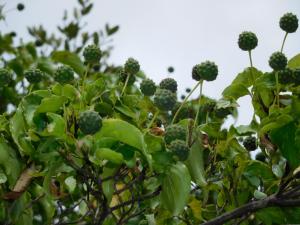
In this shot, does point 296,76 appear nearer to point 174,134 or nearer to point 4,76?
point 174,134

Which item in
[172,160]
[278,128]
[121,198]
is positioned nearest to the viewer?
[172,160]

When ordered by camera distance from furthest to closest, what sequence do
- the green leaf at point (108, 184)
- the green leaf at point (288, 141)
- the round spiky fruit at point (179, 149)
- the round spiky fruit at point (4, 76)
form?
the round spiky fruit at point (4, 76) < the green leaf at point (288, 141) < the green leaf at point (108, 184) < the round spiky fruit at point (179, 149)

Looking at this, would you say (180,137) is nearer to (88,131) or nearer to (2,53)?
(88,131)

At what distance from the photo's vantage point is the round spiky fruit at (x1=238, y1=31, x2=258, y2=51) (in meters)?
2.56

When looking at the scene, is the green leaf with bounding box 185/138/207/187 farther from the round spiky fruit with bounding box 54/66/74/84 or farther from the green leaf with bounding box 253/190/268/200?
the round spiky fruit with bounding box 54/66/74/84

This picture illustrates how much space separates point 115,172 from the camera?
2.06 meters

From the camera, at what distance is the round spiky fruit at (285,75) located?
227 cm

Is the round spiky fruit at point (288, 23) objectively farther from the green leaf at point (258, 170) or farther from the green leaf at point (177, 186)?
the green leaf at point (177, 186)

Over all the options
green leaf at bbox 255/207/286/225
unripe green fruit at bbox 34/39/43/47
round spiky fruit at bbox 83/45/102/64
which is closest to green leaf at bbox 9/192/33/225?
round spiky fruit at bbox 83/45/102/64

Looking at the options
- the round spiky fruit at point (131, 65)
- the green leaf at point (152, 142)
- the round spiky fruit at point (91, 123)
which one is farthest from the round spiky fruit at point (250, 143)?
the round spiky fruit at point (91, 123)

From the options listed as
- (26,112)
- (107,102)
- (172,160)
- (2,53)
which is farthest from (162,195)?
(2,53)

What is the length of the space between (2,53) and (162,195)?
418cm

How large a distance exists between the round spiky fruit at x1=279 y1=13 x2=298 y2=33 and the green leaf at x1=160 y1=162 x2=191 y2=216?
0.94 m

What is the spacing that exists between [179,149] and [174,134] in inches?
3.5
